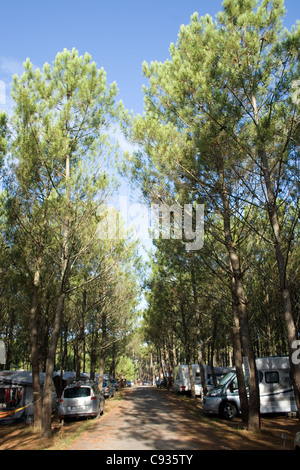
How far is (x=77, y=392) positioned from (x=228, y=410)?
611 centimetres

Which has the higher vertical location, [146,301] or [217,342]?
[146,301]

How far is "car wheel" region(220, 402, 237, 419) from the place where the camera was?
13.8 meters

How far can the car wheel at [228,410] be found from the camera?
13.8 metres

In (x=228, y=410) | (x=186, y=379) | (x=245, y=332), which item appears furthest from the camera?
(x=186, y=379)

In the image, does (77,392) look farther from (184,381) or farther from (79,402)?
(184,381)

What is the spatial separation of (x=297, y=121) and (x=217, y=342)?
27155mm

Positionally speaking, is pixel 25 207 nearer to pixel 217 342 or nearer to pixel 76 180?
pixel 76 180

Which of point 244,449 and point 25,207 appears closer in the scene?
point 244,449

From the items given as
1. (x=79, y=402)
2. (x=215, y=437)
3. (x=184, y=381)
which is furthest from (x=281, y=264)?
(x=184, y=381)

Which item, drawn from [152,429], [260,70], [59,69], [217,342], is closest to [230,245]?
[260,70]

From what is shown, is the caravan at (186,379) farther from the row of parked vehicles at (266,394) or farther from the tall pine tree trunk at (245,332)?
the tall pine tree trunk at (245,332)

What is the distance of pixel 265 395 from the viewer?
14.4 meters
